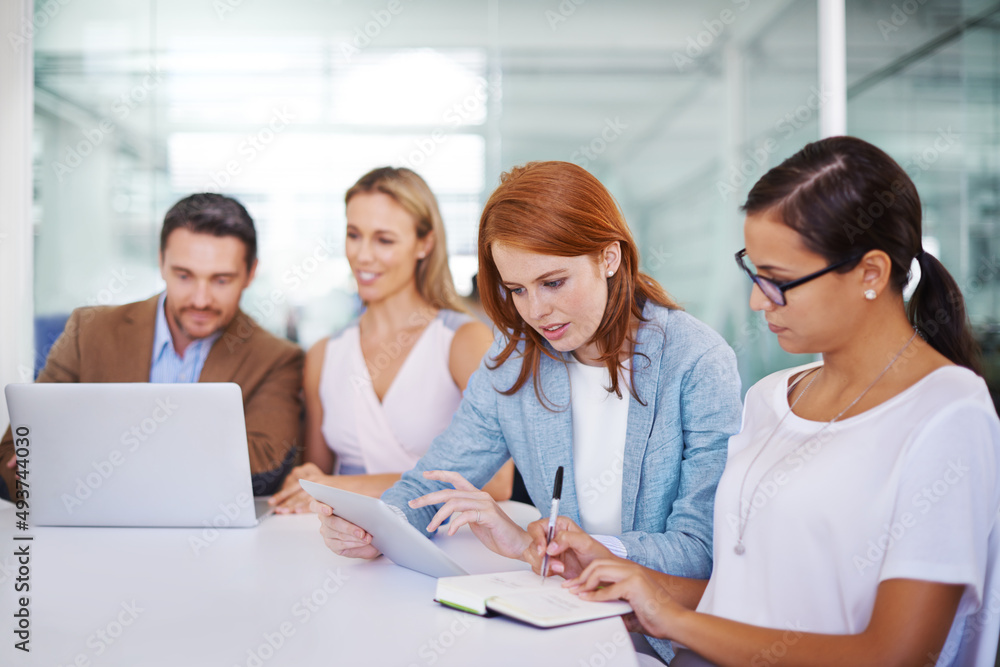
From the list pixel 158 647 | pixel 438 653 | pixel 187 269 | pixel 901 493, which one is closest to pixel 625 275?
pixel 901 493

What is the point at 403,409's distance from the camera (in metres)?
2.51

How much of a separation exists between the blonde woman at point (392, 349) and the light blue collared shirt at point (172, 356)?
1.21ft

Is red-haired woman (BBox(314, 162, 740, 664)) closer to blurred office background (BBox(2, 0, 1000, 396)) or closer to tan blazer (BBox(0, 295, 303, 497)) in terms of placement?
tan blazer (BBox(0, 295, 303, 497))

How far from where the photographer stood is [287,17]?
140 inches

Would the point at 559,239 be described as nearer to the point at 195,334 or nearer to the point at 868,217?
the point at 868,217

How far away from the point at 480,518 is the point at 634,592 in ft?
1.17

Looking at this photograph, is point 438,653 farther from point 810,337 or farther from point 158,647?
point 810,337

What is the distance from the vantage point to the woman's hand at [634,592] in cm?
114

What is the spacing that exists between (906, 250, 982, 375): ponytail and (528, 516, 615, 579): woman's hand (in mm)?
626

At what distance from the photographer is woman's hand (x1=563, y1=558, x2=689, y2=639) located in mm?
1137

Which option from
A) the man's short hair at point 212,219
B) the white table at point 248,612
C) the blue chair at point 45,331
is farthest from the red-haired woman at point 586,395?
the blue chair at point 45,331

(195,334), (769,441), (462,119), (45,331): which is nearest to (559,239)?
(769,441)

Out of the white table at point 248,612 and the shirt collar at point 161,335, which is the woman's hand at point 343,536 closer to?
the white table at point 248,612

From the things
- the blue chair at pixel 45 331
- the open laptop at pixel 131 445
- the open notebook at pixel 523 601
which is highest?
the blue chair at pixel 45 331
